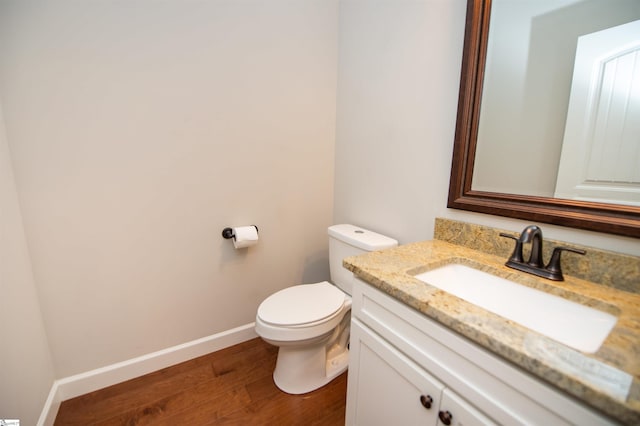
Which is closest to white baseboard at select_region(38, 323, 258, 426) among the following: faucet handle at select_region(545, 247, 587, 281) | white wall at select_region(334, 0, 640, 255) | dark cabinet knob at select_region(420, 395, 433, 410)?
white wall at select_region(334, 0, 640, 255)

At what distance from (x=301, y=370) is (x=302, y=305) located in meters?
0.35

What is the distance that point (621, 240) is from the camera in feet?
2.65

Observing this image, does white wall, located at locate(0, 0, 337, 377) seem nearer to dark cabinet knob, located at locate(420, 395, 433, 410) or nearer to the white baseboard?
the white baseboard

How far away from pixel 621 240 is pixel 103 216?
200cm

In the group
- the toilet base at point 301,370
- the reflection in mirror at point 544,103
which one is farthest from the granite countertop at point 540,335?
the toilet base at point 301,370

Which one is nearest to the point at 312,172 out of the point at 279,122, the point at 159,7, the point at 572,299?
the point at 279,122

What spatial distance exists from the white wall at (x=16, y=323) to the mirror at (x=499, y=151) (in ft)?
5.82

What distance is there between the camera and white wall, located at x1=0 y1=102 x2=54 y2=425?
3.21 feet

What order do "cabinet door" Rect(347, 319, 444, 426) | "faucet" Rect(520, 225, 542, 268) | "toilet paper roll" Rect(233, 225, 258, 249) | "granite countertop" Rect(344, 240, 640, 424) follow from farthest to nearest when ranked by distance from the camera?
1. "toilet paper roll" Rect(233, 225, 258, 249)
2. "faucet" Rect(520, 225, 542, 268)
3. "cabinet door" Rect(347, 319, 444, 426)
4. "granite countertop" Rect(344, 240, 640, 424)

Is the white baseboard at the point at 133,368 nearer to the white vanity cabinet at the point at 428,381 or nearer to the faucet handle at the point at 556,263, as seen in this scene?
the white vanity cabinet at the point at 428,381

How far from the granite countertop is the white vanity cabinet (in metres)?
0.03

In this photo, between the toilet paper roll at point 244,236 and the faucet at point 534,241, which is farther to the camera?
the toilet paper roll at point 244,236

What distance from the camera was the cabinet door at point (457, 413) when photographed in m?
0.65

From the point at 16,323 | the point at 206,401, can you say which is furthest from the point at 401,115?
the point at 16,323
